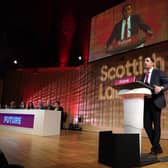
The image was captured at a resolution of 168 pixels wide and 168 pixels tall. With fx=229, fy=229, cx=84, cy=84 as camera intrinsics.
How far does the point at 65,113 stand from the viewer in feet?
30.4

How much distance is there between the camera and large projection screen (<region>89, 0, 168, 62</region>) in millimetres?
5729

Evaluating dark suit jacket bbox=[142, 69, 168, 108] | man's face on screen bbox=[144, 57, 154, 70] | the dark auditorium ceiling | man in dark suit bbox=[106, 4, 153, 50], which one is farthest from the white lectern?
the dark auditorium ceiling

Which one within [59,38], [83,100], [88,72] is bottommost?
[83,100]

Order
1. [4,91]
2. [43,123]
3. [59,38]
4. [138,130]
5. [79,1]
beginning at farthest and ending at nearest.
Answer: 1. [4,91]
2. [59,38]
3. [79,1]
4. [43,123]
5. [138,130]

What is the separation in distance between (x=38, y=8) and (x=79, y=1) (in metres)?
1.33

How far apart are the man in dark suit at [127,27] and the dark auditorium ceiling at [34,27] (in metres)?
0.76

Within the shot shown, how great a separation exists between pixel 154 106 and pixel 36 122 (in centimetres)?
385

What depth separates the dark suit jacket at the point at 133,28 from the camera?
6.03 m

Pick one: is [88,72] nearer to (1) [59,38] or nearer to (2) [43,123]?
(1) [59,38]

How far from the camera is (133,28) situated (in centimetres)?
629

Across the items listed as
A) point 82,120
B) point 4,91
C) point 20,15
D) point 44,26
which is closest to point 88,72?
point 82,120

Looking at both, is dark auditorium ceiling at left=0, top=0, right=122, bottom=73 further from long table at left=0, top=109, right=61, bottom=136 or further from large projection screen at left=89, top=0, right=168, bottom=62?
long table at left=0, top=109, right=61, bottom=136

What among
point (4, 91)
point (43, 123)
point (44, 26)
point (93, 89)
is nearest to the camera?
point (43, 123)

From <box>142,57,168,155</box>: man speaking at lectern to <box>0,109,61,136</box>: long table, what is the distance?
3466 millimetres
